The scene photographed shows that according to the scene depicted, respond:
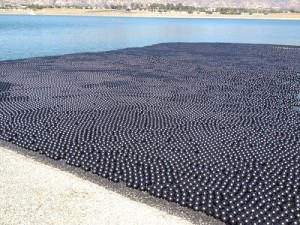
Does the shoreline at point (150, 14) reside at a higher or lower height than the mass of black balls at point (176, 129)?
lower

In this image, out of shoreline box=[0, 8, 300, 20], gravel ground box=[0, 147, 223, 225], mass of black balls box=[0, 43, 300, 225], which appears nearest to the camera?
gravel ground box=[0, 147, 223, 225]

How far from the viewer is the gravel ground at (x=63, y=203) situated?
9.70m

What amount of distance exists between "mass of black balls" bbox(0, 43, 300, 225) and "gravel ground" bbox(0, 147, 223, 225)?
98cm

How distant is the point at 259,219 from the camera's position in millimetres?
9883

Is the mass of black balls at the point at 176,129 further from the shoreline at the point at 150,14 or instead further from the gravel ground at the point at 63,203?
the shoreline at the point at 150,14

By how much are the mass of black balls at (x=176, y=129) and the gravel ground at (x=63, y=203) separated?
3.20 feet

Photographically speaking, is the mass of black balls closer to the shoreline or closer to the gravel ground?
the gravel ground

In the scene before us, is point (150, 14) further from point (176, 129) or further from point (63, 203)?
point (63, 203)

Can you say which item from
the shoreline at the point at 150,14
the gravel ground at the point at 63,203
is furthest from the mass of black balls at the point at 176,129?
the shoreline at the point at 150,14

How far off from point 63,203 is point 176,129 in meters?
7.69

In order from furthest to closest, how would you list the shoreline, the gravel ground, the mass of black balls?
1. the shoreline
2. the mass of black balls
3. the gravel ground

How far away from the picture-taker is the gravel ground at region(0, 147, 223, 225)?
970 centimetres

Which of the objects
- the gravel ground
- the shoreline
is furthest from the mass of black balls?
the shoreline

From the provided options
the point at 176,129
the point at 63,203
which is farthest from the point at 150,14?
the point at 63,203
